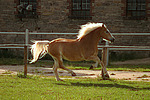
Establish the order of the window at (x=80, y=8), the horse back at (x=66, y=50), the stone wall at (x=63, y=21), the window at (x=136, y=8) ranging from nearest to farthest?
the horse back at (x=66, y=50) → the stone wall at (x=63, y=21) → the window at (x=136, y=8) → the window at (x=80, y=8)

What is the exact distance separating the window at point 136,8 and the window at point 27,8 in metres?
5.72

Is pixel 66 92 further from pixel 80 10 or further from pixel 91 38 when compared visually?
pixel 80 10

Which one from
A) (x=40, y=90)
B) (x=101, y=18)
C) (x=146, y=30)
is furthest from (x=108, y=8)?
(x=40, y=90)

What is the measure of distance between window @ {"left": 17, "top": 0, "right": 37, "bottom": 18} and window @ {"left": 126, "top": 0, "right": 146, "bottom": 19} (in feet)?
18.8

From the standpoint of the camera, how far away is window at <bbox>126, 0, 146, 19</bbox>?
1834 cm

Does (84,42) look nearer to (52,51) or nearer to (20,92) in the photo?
(52,51)

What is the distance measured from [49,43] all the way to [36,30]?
10752mm

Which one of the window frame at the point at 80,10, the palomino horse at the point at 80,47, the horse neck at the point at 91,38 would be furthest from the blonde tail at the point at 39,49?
the window frame at the point at 80,10

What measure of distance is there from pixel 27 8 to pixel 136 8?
6647 mm

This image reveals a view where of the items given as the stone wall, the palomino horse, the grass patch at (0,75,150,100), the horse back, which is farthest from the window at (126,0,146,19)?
the grass patch at (0,75,150,100)

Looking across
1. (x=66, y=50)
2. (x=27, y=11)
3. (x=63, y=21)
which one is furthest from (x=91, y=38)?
(x=27, y=11)

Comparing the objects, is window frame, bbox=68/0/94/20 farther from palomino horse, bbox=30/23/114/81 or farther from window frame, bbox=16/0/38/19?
palomino horse, bbox=30/23/114/81

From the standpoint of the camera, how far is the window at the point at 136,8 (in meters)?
18.3

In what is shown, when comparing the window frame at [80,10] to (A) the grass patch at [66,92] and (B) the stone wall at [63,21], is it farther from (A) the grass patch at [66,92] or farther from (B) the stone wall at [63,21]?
(A) the grass patch at [66,92]
